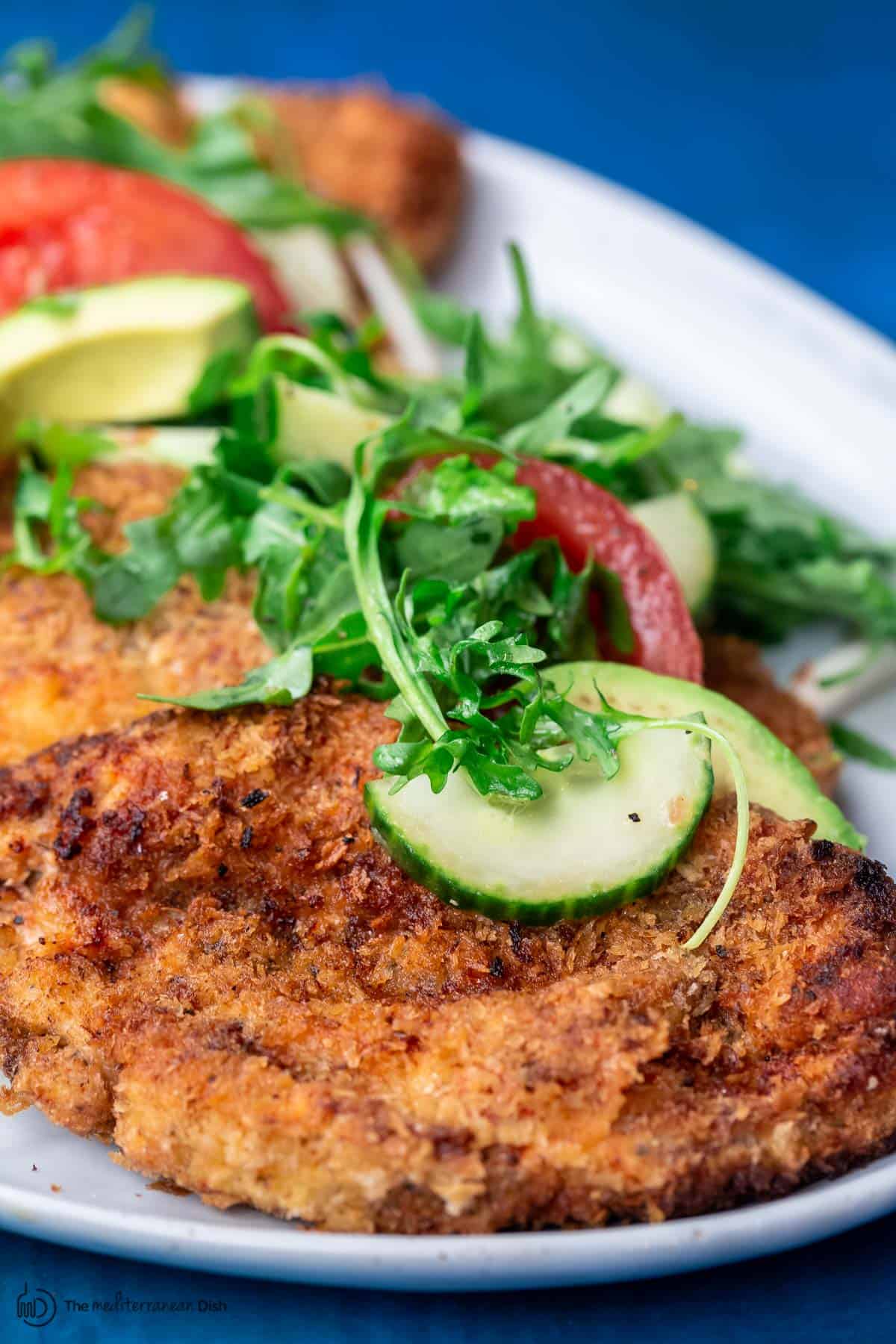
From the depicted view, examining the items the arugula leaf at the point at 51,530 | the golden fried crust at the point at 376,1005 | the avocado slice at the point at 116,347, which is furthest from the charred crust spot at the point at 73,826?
the avocado slice at the point at 116,347

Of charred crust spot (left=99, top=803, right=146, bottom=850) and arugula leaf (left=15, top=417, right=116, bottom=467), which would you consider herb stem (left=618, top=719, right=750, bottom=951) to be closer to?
charred crust spot (left=99, top=803, right=146, bottom=850)

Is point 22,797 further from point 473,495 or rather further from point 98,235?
point 98,235

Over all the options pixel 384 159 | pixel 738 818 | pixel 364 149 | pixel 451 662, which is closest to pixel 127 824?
A: pixel 451 662

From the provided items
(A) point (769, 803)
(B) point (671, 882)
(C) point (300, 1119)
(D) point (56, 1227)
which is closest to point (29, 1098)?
(D) point (56, 1227)

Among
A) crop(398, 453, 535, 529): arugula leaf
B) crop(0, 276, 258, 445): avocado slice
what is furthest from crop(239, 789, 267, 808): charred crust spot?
crop(0, 276, 258, 445): avocado slice

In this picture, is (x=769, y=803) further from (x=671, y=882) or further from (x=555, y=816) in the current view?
(x=555, y=816)

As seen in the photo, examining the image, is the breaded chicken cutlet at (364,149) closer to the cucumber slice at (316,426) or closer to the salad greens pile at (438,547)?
the salad greens pile at (438,547)
